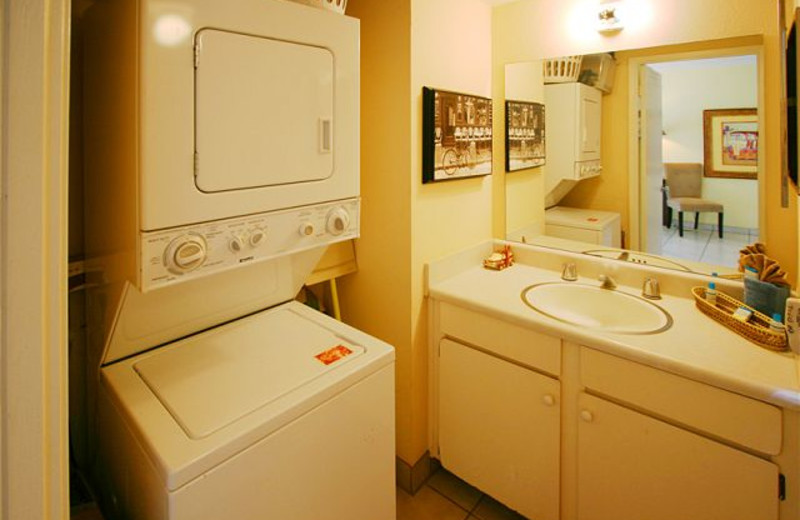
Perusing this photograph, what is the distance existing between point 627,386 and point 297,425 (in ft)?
3.38

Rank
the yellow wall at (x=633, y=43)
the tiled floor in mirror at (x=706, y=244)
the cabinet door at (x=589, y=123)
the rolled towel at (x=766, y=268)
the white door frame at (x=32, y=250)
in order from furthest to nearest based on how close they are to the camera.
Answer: the cabinet door at (x=589, y=123) < the tiled floor in mirror at (x=706, y=244) < the yellow wall at (x=633, y=43) < the rolled towel at (x=766, y=268) < the white door frame at (x=32, y=250)

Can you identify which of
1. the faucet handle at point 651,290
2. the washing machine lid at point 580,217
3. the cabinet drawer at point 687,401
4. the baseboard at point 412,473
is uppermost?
the washing machine lid at point 580,217

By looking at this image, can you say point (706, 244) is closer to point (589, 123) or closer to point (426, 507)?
point (589, 123)

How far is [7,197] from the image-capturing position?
575 mm

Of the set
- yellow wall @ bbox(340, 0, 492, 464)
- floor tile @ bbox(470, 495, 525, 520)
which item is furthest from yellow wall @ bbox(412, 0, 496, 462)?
floor tile @ bbox(470, 495, 525, 520)

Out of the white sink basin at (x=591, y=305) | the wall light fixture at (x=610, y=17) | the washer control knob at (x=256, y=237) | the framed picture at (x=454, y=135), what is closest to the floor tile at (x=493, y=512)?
the white sink basin at (x=591, y=305)

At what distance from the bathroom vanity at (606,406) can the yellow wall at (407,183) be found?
11 centimetres

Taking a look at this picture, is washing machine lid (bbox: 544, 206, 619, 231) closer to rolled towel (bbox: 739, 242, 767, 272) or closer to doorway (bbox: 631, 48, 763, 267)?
doorway (bbox: 631, 48, 763, 267)

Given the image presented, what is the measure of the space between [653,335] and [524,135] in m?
1.22

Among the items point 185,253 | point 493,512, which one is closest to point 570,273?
point 493,512

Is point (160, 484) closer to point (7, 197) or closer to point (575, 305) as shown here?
point (7, 197)

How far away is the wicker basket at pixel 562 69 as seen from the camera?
2084mm

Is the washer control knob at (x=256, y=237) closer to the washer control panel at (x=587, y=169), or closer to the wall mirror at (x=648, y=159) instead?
the wall mirror at (x=648, y=159)

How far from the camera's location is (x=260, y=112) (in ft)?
3.73
